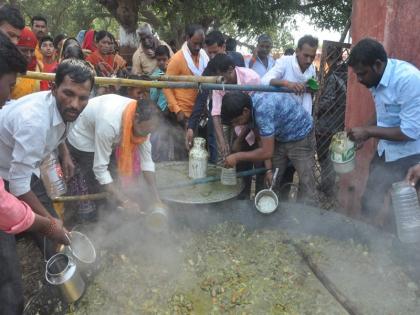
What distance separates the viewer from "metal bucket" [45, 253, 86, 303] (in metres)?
2.33

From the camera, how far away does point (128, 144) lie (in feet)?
10.9

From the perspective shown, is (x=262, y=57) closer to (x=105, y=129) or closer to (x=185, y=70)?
(x=185, y=70)

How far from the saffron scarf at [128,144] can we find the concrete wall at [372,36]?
2288 mm

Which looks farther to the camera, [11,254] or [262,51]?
[262,51]

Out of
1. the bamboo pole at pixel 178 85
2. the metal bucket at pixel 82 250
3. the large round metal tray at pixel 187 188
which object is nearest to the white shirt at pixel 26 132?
the metal bucket at pixel 82 250

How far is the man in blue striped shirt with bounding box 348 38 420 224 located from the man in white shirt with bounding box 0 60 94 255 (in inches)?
79.6

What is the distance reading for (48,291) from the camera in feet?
8.46

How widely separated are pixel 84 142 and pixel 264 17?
9184 mm

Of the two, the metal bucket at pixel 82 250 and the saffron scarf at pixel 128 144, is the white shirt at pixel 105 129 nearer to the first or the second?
the saffron scarf at pixel 128 144

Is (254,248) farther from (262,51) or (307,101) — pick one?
(262,51)

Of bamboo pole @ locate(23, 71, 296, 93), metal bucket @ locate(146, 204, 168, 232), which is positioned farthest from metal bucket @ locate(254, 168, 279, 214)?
bamboo pole @ locate(23, 71, 296, 93)

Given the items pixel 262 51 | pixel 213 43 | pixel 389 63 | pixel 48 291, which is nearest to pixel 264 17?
pixel 262 51

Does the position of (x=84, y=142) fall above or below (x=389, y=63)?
below

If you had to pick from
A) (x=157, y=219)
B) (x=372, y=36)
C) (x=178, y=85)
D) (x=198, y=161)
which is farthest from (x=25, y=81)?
(x=372, y=36)
